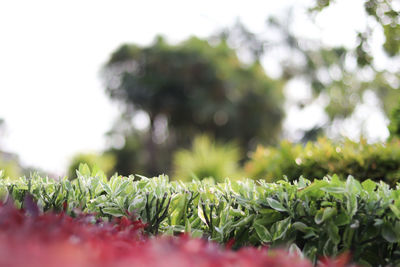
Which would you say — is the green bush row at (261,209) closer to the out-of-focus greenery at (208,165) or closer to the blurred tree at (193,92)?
the out-of-focus greenery at (208,165)

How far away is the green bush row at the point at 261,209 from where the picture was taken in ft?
7.28

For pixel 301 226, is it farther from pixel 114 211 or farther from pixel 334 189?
pixel 114 211

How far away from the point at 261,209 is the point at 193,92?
2009 centimetres

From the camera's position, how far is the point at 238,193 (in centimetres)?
269

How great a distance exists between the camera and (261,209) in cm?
243

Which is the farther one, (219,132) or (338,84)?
(338,84)

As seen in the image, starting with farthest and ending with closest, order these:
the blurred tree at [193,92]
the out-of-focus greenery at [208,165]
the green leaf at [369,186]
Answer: the blurred tree at [193,92]
the out-of-focus greenery at [208,165]
the green leaf at [369,186]

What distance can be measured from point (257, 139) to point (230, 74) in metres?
4.50

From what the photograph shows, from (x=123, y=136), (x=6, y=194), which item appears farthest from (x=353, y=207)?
(x=123, y=136)

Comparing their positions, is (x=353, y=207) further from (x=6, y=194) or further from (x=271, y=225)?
(x=6, y=194)

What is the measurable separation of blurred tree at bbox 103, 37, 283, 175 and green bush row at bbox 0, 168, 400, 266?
18.2m

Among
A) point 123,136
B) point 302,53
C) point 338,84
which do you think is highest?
point 302,53

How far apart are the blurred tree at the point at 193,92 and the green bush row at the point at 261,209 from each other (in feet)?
59.9

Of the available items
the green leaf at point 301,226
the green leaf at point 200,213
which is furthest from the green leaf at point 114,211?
the green leaf at point 301,226
